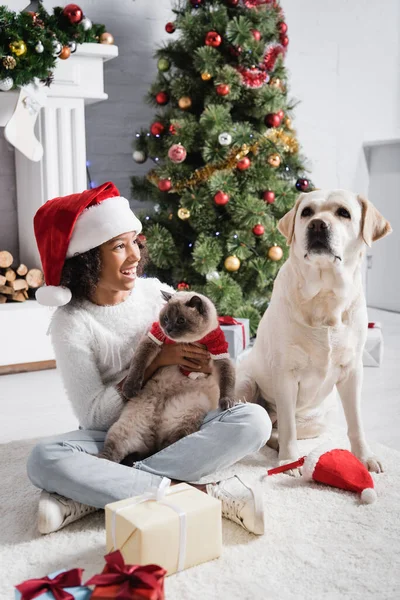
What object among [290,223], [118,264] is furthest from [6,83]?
[290,223]

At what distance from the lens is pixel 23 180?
3734 mm

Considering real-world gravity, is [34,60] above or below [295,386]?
above

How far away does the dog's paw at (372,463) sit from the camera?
→ 6.82ft

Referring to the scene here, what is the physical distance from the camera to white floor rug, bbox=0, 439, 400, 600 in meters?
1.44

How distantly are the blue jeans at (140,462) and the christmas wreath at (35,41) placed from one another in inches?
75.5

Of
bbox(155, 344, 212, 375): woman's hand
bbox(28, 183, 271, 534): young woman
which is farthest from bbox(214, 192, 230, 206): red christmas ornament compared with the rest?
bbox(155, 344, 212, 375): woman's hand

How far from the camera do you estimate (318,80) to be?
4969mm

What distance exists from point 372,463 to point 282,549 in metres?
0.60

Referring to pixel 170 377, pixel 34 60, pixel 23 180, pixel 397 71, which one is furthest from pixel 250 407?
pixel 397 71

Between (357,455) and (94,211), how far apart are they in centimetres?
113

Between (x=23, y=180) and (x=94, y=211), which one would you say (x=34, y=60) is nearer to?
(x=23, y=180)

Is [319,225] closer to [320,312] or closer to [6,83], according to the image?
[320,312]

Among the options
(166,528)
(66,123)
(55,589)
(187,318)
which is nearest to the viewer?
(55,589)

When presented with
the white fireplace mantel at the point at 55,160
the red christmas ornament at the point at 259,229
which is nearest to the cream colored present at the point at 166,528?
the white fireplace mantel at the point at 55,160
